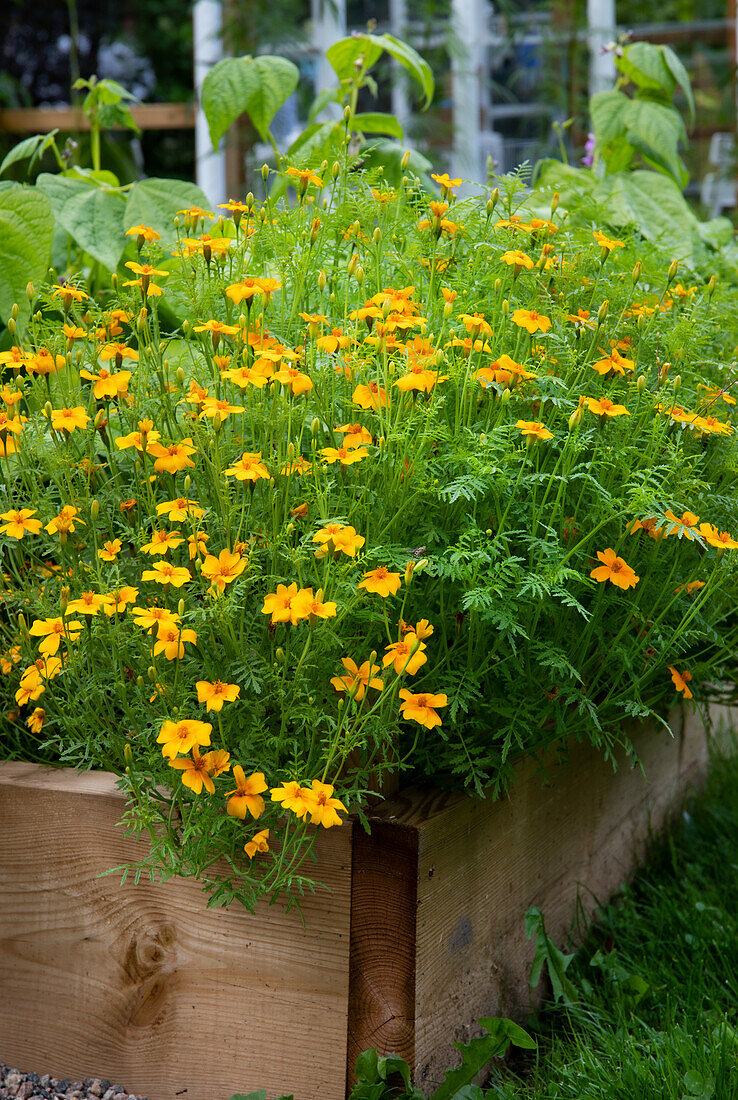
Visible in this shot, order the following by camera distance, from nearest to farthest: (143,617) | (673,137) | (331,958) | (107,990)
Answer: (143,617), (331,958), (107,990), (673,137)

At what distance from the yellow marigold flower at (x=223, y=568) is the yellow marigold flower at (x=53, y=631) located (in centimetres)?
18

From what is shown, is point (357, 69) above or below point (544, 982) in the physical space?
above

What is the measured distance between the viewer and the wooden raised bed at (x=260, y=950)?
1.09 m

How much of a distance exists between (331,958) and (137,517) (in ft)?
1.76

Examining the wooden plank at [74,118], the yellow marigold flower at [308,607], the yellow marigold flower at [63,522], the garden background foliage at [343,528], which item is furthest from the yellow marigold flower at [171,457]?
the wooden plank at [74,118]

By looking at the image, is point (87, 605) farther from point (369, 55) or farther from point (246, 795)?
point (369, 55)

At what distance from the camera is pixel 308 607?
0.92m

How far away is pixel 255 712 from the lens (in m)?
1.00

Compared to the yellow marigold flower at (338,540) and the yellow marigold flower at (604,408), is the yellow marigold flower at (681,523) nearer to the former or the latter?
the yellow marigold flower at (604,408)

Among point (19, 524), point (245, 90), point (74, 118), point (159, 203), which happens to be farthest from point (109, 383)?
point (74, 118)

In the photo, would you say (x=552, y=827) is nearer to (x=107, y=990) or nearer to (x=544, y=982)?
(x=544, y=982)

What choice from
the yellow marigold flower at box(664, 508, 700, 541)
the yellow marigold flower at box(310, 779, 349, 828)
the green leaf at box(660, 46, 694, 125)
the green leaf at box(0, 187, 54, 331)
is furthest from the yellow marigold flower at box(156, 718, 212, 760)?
the green leaf at box(660, 46, 694, 125)

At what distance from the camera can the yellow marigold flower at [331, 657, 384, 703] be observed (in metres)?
0.92

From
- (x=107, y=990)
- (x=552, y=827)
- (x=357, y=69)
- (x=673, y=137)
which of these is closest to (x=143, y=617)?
(x=107, y=990)
